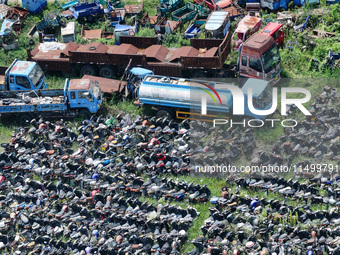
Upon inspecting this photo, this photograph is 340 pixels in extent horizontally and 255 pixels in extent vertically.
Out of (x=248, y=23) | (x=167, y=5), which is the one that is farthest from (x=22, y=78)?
(x=248, y=23)

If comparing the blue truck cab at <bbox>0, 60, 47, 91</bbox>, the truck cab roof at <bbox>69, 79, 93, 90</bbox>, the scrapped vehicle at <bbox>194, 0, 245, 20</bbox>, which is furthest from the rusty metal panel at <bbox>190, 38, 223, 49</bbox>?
the blue truck cab at <bbox>0, 60, 47, 91</bbox>

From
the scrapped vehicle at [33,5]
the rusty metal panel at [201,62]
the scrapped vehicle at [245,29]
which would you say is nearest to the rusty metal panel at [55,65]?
the rusty metal panel at [201,62]

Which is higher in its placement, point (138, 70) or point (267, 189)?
point (138, 70)

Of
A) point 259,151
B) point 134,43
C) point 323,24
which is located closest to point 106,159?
point 259,151

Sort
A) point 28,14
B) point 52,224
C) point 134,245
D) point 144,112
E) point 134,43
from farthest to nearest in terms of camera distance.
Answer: point 28,14 → point 134,43 → point 144,112 → point 52,224 → point 134,245

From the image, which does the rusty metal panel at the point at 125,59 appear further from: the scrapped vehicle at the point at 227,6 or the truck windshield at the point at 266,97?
the scrapped vehicle at the point at 227,6

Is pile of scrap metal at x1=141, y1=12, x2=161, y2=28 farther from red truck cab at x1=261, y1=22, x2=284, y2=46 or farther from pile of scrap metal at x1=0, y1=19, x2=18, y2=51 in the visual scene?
pile of scrap metal at x1=0, y1=19, x2=18, y2=51

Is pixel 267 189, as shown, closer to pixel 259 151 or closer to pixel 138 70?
pixel 259 151
